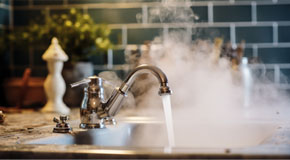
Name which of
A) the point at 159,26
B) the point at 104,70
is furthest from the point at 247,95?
the point at 104,70

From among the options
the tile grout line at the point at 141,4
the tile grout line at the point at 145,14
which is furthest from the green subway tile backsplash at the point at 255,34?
the tile grout line at the point at 145,14

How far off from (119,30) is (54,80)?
52cm

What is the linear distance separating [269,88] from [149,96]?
0.60 m

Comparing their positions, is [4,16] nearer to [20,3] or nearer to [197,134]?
[20,3]

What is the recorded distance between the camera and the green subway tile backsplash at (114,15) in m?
2.15

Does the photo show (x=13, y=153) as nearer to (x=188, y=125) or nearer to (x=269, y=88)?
(x=188, y=125)

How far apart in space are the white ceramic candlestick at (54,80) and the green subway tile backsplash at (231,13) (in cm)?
78

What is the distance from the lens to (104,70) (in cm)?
217

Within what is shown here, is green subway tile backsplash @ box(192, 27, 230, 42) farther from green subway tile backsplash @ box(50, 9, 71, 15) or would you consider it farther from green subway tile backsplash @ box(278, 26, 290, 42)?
green subway tile backsplash @ box(50, 9, 71, 15)

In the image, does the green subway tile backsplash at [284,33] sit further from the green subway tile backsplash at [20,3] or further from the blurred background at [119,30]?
the green subway tile backsplash at [20,3]

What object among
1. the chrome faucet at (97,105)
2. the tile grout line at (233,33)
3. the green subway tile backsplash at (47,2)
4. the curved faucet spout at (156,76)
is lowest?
the chrome faucet at (97,105)

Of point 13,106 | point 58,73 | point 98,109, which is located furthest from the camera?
point 13,106

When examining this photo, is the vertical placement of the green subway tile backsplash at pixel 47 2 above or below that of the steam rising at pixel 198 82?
above

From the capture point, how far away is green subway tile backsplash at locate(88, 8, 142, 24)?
2148 mm
